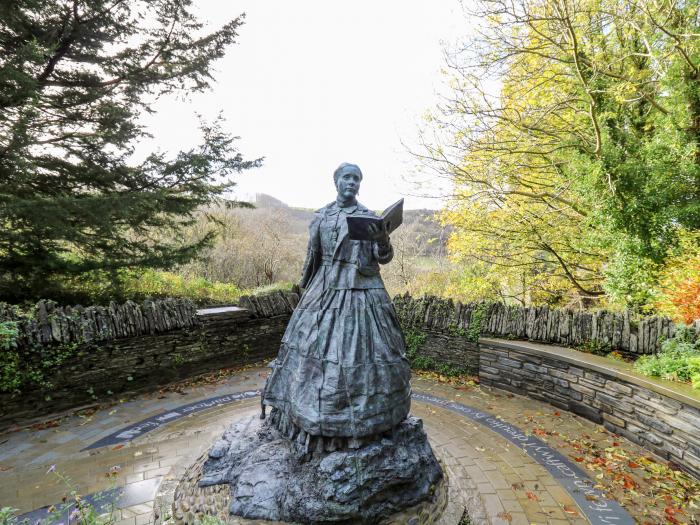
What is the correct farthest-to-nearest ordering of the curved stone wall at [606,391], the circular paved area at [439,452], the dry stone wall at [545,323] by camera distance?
1. the dry stone wall at [545,323]
2. the curved stone wall at [606,391]
3. the circular paved area at [439,452]

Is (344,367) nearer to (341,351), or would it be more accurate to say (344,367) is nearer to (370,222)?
(341,351)

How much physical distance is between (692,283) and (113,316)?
10185 millimetres

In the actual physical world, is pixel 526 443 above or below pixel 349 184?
below

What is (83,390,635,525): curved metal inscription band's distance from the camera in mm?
3781

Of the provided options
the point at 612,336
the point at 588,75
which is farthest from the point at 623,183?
the point at 612,336

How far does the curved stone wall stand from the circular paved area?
0.23m

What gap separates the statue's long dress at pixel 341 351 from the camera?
350cm

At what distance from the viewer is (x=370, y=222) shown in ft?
11.3

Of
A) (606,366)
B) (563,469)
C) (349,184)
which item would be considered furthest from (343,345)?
(606,366)

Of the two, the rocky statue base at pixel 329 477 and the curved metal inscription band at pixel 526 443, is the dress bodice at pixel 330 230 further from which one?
the curved metal inscription band at pixel 526 443

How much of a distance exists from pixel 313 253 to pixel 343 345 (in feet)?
4.05

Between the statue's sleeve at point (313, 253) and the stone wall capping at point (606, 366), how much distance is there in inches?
190

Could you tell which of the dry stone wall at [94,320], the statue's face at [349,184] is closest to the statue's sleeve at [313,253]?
the statue's face at [349,184]

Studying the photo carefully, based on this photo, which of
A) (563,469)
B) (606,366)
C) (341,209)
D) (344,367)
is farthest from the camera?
(606,366)
